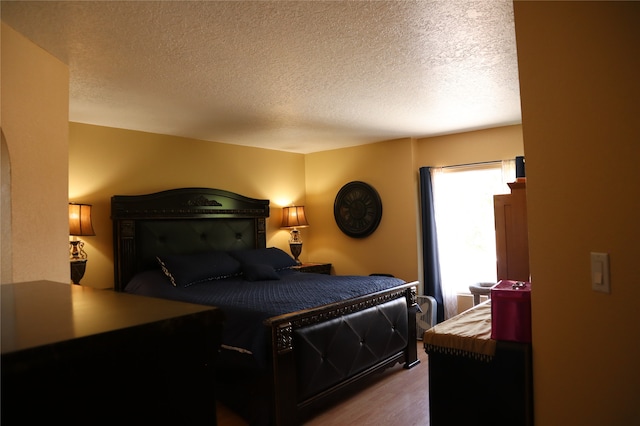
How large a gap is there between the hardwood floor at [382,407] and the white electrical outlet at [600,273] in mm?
1968

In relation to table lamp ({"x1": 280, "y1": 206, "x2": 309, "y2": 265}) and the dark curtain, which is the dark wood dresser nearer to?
the dark curtain

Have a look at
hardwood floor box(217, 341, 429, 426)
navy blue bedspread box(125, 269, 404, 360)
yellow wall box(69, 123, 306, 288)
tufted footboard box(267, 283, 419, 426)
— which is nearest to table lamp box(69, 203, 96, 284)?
yellow wall box(69, 123, 306, 288)

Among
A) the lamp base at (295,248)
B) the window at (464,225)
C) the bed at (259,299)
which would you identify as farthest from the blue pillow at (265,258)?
the window at (464,225)

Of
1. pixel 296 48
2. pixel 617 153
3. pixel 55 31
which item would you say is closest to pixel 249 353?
pixel 296 48

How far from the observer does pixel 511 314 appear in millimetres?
1606

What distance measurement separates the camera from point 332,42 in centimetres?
227

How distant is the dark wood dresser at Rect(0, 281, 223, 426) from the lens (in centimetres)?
50

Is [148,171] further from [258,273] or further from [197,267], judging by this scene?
[258,273]

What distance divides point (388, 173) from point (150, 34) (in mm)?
3465

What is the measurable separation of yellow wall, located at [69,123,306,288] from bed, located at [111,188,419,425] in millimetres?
150

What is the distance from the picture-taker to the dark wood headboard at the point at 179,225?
3906mm

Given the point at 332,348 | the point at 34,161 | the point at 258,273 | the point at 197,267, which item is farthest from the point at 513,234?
the point at 197,267

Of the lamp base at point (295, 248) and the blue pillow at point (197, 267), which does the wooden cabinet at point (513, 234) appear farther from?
the lamp base at point (295, 248)

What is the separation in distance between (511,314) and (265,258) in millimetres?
3112
